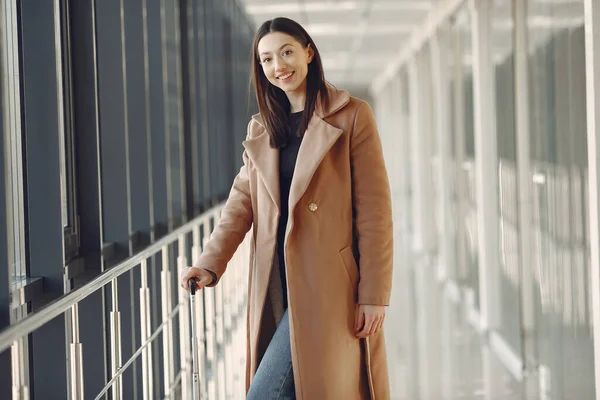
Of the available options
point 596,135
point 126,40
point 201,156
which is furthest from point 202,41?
point 596,135

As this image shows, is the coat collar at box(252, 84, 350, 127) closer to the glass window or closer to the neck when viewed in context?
the neck

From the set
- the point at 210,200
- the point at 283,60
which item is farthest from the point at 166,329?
the point at 210,200

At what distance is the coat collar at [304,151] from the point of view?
211 centimetres

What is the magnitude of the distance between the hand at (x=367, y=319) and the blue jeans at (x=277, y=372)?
7.2 inches

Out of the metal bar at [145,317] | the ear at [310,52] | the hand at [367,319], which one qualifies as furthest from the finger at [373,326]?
the metal bar at [145,317]

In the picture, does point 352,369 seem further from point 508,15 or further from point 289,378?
point 508,15

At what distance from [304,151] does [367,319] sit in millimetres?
463

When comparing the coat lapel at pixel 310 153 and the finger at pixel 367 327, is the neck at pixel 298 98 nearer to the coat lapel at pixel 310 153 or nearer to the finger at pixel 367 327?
the coat lapel at pixel 310 153

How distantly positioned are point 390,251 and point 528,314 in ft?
7.94

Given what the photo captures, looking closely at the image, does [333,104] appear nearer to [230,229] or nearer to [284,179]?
[284,179]

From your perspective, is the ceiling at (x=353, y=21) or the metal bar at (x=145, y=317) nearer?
the metal bar at (x=145, y=317)

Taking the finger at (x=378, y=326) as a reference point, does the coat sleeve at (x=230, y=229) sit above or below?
above

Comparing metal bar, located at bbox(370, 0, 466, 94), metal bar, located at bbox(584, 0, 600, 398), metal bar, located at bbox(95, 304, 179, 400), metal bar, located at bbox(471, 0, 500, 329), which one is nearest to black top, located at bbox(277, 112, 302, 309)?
metal bar, located at bbox(95, 304, 179, 400)

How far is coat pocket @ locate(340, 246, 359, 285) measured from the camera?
2.16m
